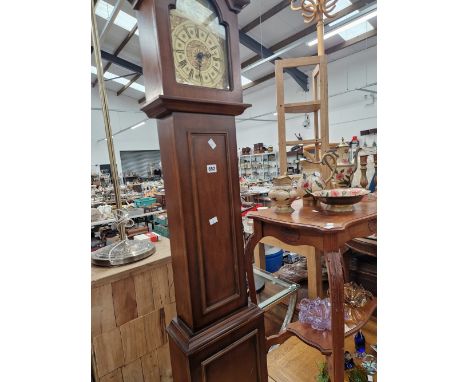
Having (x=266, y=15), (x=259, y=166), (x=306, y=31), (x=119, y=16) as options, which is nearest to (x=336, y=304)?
(x=266, y=15)

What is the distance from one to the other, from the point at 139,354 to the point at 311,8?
7.87 ft

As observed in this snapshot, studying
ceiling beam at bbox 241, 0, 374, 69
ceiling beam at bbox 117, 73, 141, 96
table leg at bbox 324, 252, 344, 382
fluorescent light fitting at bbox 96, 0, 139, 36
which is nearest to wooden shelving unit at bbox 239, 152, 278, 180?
ceiling beam at bbox 241, 0, 374, 69

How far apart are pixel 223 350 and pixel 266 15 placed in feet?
21.2

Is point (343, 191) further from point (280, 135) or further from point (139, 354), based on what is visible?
point (139, 354)

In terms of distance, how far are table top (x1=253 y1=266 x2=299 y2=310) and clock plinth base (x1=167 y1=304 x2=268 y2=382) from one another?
27.6 inches

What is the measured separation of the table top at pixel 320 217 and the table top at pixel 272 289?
746 millimetres

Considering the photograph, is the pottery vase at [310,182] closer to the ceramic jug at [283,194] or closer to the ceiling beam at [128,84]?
the ceramic jug at [283,194]

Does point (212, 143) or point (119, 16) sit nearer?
point (212, 143)

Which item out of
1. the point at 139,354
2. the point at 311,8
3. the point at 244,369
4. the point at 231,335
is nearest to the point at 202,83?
the point at 231,335

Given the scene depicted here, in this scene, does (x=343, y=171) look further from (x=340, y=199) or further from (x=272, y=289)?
(x=272, y=289)

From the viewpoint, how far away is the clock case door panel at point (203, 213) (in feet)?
2.55

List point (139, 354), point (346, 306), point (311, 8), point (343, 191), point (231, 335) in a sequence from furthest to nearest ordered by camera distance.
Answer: point (311, 8)
point (346, 306)
point (343, 191)
point (139, 354)
point (231, 335)

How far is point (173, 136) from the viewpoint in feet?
2.46

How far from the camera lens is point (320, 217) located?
1.14m
